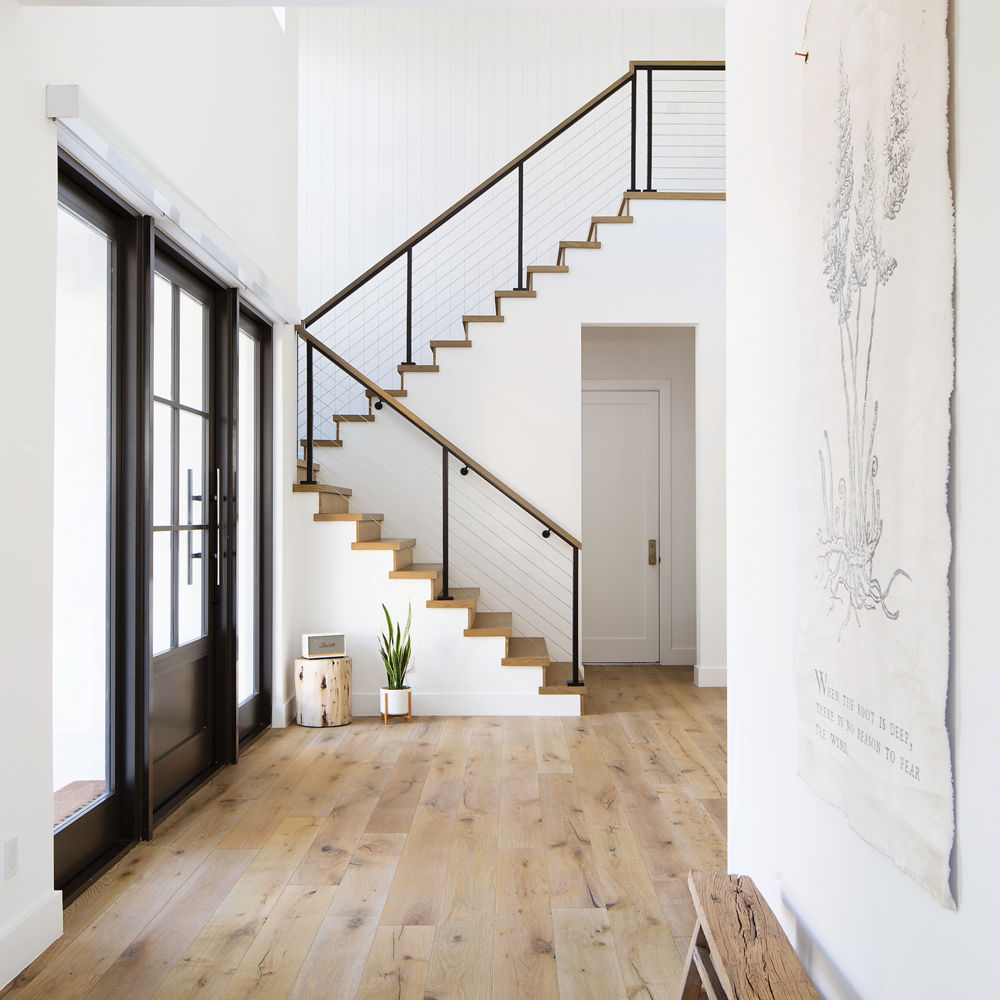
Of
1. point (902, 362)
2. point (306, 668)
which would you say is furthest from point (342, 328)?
point (902, 362)

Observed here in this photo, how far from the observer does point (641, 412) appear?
6395 millimetres

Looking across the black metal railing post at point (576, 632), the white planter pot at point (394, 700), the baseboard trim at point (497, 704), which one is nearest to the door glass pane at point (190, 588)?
the white planter pot at point (394, 700)

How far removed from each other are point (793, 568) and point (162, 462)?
2.40 m

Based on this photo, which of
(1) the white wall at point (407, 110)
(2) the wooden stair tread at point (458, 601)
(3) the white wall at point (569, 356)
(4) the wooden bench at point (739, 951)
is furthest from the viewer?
(1) the white wall at point (407, 110)

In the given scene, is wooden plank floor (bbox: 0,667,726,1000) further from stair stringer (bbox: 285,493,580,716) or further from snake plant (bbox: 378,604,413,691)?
stair stringer (bbox: 285,493,580,716)

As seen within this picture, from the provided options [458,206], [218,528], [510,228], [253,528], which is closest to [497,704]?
[253,528]

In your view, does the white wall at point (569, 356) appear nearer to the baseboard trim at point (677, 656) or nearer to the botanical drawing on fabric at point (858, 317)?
the baseboard trim at point (677, 656)

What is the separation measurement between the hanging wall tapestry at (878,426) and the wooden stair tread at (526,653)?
10.5 ft

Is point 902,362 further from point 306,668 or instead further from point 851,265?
point 306,668

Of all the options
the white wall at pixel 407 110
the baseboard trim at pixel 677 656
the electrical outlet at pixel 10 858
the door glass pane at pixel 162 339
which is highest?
the white wall at pixel 407 110

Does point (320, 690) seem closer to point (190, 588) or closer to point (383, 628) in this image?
point (383, 628)

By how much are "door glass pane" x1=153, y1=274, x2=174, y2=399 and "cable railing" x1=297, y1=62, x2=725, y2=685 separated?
112 inches

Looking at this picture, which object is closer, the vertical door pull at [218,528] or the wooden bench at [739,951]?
the wooden bench at [739,951]

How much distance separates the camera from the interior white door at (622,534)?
6355 millimetres
